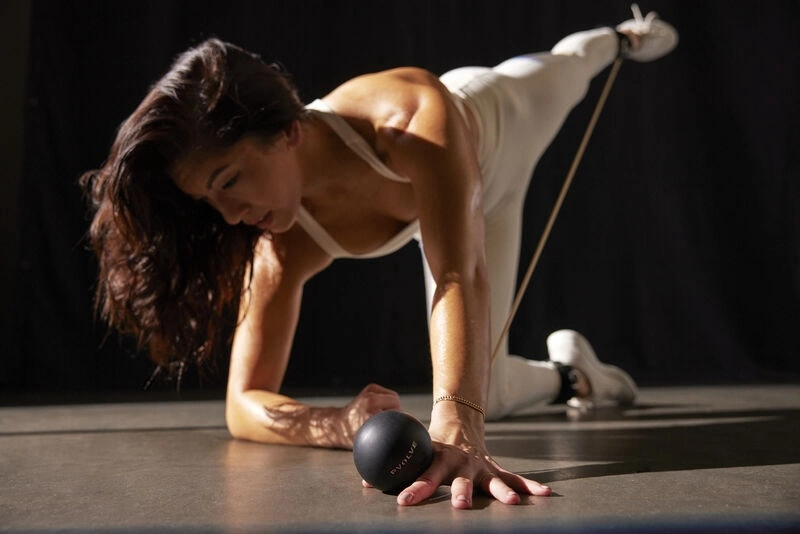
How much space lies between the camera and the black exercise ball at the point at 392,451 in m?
1.19

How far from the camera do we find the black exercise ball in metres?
1.19

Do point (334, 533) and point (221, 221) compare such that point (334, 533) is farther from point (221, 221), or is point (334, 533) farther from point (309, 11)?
point (309, 11)

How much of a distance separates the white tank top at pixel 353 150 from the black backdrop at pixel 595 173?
5.43 ft

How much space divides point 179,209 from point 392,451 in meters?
0.70

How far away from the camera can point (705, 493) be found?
126 centimetres

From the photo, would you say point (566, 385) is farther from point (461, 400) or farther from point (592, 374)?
point (461, 400)

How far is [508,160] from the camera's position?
7.18 feet

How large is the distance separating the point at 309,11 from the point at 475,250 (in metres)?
2.36

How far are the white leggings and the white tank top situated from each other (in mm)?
174

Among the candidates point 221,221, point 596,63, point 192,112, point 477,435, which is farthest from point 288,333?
point 596,63

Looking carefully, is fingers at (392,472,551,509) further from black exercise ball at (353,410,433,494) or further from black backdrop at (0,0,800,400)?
black backdrop at (0,0,800,400)

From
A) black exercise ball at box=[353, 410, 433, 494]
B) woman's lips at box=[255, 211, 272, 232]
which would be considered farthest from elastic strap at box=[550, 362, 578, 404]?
black exercise ball at box=[353, 410, 433, 494]

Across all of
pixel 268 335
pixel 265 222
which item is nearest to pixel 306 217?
pixel 265 222

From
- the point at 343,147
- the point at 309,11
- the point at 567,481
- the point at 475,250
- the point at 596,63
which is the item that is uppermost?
the point at 309,11
